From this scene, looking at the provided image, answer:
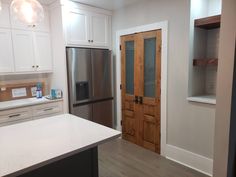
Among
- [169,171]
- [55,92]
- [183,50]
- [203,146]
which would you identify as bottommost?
[169,171]

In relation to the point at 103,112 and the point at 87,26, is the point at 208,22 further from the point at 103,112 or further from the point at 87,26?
the point at 103,112

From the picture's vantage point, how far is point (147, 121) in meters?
3.28

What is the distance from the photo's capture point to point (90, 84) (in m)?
3.36

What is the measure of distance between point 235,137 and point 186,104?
1071mm

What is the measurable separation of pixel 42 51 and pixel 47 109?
3.40 ft

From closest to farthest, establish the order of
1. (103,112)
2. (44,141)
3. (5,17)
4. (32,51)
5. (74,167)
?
(44,141)
(74,167)
(5,17)
(32,51)
(103,112)

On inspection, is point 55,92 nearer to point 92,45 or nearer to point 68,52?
point 68,52

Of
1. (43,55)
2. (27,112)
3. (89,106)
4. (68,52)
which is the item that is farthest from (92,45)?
(27,112)

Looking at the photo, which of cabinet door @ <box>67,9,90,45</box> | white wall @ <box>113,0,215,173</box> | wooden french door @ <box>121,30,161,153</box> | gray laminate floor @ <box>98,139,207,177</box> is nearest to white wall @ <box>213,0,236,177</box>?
white wall @ <box>113,0,215,173</box>

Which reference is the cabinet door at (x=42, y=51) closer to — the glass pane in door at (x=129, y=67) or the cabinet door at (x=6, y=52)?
the cabinet door at (x=6, y=52)

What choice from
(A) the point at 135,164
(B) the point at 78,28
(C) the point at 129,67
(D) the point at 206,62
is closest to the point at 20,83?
(B) the point at 78,28

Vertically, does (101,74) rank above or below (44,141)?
above

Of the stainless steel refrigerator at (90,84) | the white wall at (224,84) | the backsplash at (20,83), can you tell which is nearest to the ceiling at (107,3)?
the stainless steel refrigerator at (90,84)

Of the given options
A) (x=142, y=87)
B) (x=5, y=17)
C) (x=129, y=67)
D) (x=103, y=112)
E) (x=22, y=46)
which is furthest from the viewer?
(x=103, y=112)
